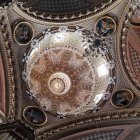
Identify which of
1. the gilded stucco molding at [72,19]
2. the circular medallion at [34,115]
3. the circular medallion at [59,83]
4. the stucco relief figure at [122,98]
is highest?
the gilded stucco molding at [72,19]

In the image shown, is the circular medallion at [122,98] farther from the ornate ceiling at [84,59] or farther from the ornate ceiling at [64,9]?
the ornate ceiling at [64,9]

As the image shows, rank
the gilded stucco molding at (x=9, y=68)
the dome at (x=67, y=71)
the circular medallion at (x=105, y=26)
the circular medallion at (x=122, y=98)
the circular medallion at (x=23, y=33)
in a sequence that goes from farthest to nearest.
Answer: the dome at (x=67, y=71), the circular medallion at (x=122, y=98), the circular medallion at (x=105, y=26), the circular medallion at (x=23, y=33), the gilded stucco molding at (x=9, y=68)

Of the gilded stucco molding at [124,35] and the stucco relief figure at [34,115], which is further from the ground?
the gilded stucco molding at [124,35]

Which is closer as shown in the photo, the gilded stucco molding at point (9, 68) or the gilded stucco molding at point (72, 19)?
the gilded stucco molding at point (9, 68)

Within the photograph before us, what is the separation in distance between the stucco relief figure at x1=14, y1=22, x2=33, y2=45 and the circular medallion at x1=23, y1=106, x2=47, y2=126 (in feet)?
8.36

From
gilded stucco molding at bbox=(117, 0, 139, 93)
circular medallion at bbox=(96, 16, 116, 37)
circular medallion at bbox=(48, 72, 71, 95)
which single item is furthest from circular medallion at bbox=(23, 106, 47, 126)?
circular medallion at bbox=(96, 16, 116, 37)

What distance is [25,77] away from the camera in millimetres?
15000

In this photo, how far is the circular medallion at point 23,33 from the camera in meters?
14.4

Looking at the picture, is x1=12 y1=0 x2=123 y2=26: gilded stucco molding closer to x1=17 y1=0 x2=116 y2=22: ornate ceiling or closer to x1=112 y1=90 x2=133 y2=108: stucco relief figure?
x1=17 y1=0 x2=116 y2=22: ornate ceiling

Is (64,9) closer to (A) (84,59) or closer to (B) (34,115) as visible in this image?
(A) (84,59)

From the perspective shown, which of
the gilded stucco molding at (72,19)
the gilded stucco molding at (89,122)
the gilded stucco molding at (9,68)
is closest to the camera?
the gilded stucco molding at (9,68)

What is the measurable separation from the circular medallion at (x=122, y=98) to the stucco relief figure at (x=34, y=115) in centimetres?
276

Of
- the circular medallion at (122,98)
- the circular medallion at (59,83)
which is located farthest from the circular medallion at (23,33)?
the circular medallion at (122,98)

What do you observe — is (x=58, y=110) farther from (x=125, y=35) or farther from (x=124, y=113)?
(x=125, y=35)
